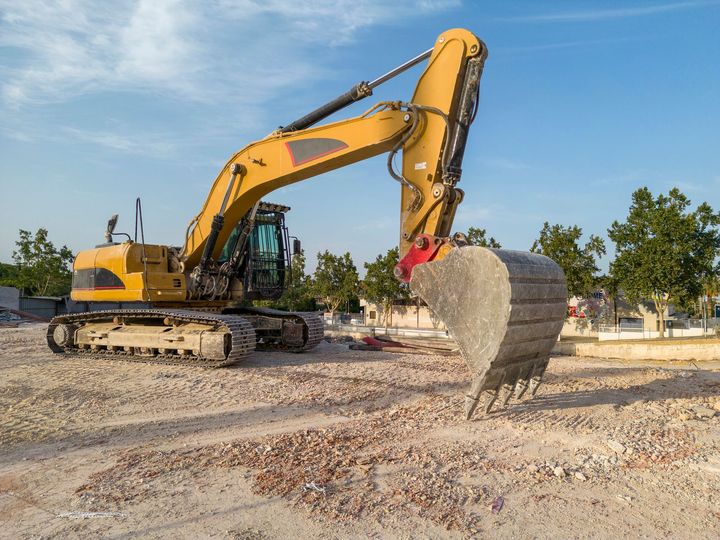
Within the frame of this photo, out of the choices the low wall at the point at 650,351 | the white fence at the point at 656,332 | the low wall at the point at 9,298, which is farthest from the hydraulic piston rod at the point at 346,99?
the low wall at the point at 9,298

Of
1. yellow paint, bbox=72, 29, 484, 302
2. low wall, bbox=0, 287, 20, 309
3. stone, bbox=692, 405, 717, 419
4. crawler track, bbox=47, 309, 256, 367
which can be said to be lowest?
stone, bbox=692, 405, 717, 419

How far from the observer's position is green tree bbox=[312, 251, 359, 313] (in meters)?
38.7

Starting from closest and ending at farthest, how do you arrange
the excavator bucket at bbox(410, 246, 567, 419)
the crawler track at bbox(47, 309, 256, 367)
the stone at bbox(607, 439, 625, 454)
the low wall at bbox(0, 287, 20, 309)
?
1. the stone at bbox(607, 439, 625, 454)
2. the excavator bucket at bbox(410, 246, 567, 419)
3. the crawler track at bbox(47, 309, 256, 367)
4. the low wall at bbox(0, 287, 20, 309)

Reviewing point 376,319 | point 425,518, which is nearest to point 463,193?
point 425,518

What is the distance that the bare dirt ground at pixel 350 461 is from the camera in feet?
11.7

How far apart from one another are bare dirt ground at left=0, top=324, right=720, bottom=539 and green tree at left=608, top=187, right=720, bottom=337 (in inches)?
868

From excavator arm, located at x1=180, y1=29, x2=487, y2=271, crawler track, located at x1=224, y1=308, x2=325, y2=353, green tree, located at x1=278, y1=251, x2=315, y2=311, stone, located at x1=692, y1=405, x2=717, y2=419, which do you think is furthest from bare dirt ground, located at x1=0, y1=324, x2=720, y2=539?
green tree, located at x1=278, y1=251, x2=315, y2=311

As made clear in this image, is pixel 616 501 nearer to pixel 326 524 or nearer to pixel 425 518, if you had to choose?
pixel 425 518

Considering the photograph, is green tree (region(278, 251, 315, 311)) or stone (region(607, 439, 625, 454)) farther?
green tree (region(278, 251, 315, 311))

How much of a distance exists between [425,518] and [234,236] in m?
8.79

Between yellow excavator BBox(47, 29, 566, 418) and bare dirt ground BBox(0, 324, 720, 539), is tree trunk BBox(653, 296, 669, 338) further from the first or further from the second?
yellow excavator BBox(47, 29, 566, 418)

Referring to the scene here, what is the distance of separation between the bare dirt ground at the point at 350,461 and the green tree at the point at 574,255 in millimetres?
24276

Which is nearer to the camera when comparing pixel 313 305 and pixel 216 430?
pixel 216 430

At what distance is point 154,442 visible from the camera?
5.34 meters
